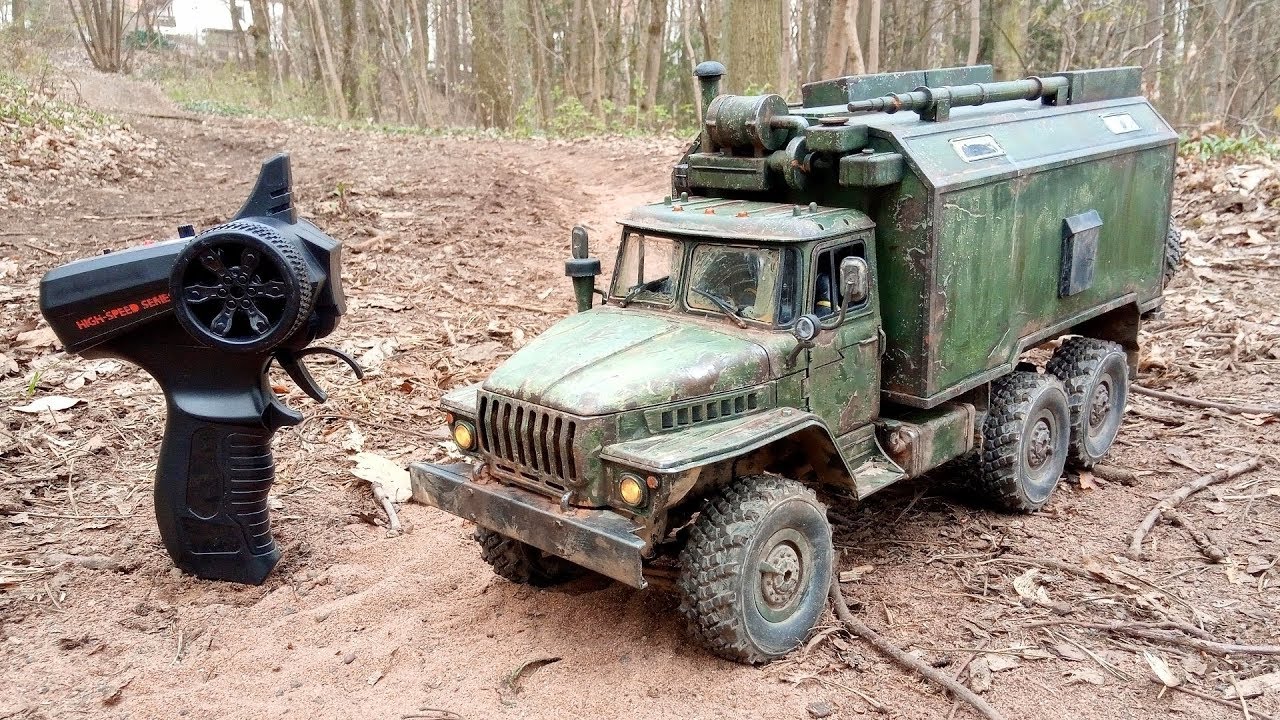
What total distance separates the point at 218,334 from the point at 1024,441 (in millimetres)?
4747

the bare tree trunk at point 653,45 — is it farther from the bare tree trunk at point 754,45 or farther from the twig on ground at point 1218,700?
the twig on ground at point 1218,700

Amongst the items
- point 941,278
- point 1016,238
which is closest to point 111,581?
point 941,278

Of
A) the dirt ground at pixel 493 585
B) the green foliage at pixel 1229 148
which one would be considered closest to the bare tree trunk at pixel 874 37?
the green foliage at pixel 1229 148

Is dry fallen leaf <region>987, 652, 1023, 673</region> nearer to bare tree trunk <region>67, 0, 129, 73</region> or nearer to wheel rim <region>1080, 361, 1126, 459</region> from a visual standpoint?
wheel rim <region>1080, 361, 1126, 459</region>

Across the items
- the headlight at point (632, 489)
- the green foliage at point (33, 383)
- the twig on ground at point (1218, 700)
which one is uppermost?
the headlight at point (632, 489)

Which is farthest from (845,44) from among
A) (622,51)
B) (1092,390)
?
(622,51)

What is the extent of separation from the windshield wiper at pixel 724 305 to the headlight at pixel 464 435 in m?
1.39

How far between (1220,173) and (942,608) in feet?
Result: 32.7

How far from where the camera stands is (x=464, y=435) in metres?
5.43

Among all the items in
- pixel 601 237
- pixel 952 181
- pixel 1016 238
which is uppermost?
pixel 952 181

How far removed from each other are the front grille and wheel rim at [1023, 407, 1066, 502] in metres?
3.27

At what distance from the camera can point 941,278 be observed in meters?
5.82

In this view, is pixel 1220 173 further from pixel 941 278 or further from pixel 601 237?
pixel 941 278

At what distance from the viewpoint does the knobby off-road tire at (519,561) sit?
5.64 metres
